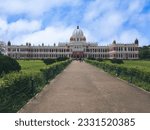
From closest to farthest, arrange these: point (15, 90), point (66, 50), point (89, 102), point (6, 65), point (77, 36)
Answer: point (15, 90) → point (89, 102) → point (6, 65) → point (66, 50) → point (77, 36)

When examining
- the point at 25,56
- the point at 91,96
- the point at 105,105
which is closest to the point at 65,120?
the point at 105,105

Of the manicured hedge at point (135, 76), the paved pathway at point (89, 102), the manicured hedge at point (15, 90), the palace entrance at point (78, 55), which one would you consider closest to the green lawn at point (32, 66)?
the manicured hedge at point (15, 90)

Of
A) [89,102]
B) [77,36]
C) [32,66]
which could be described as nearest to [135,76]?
[89,102]

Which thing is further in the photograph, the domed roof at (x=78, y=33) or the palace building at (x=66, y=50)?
the domed roof at (x=78, y=33)

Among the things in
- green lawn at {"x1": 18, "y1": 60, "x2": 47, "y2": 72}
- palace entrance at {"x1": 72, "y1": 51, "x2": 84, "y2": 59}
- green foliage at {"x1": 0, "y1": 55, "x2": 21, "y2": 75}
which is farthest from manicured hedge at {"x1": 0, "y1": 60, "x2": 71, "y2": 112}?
palace entrance at {"x1": 72, "y1": 51, "x2": 84, "y2": 59}

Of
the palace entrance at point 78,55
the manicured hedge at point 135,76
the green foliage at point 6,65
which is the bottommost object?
the palace entrance at point 78,55

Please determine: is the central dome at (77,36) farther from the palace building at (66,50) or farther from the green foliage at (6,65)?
the green foliage at (6,65)

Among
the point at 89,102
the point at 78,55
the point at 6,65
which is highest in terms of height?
the point at 6,65

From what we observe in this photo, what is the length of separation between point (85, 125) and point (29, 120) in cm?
155

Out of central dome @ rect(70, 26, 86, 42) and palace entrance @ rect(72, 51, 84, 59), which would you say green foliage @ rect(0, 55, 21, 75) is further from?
central dome @ rect(70, 26, 86, 42)

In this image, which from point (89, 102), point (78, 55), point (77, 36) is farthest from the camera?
point (77, 36)

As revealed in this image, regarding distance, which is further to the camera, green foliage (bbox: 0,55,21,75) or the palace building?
the palace building

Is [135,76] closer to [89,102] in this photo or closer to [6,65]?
[6,65]

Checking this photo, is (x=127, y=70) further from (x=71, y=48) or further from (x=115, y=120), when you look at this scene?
(x=71, y=48)
